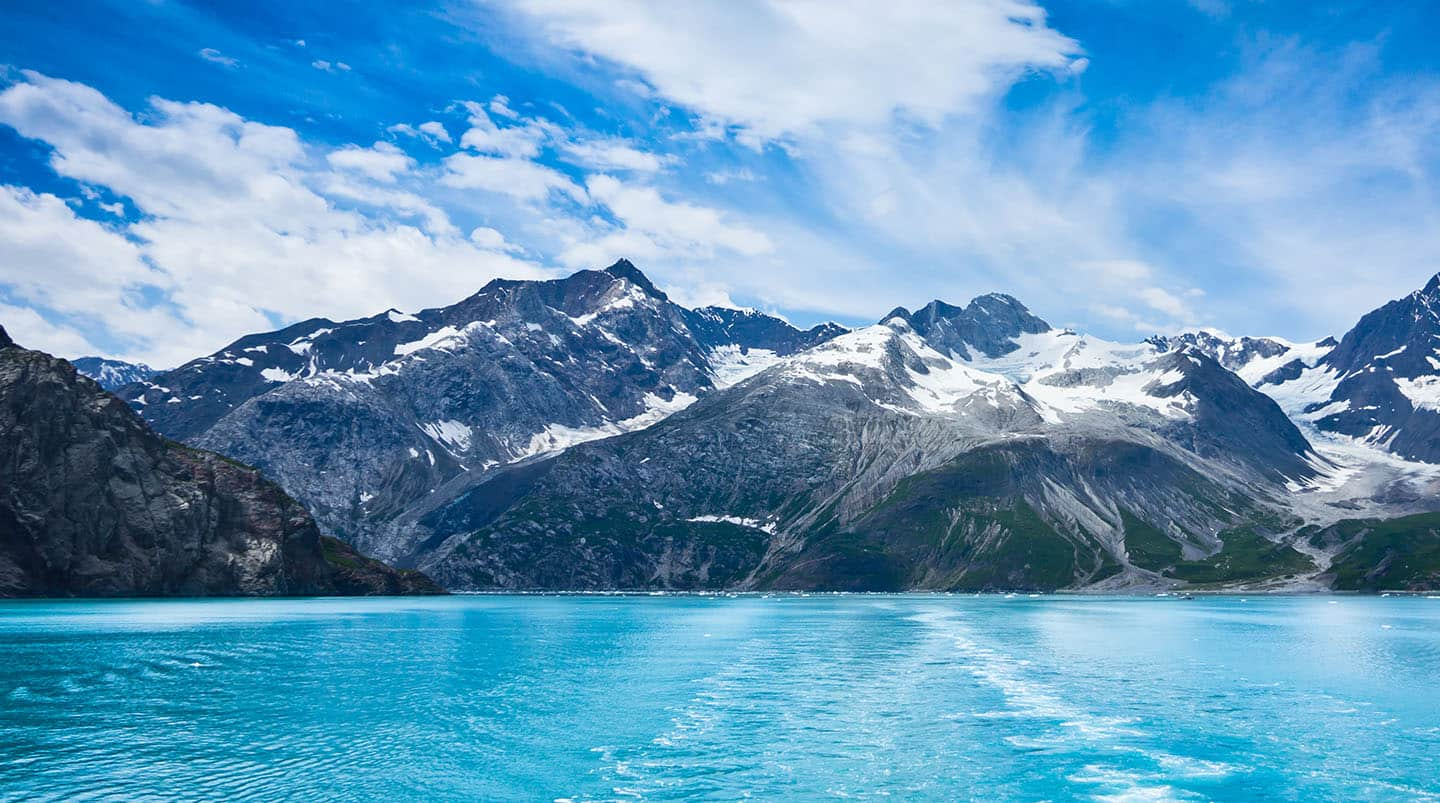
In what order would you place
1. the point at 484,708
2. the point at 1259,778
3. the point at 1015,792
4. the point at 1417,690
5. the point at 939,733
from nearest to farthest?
1. the point at 1015,792
2. the point at 1259,778
3. the point at 939,733
4. the point at 484,708
5. the point at 1417,690

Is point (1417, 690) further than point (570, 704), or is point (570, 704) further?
point (1417, 690)

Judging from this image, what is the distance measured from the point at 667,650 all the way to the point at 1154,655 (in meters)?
61.3

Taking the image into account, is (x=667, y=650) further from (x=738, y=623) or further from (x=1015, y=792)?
(x=1015, y=792)

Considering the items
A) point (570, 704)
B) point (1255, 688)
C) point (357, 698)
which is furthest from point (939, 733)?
point (357, 698)

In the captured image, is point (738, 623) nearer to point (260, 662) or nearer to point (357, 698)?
point (260, 662)

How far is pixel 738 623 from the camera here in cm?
19512

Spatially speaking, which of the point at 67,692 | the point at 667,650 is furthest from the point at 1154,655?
the point at 67,692

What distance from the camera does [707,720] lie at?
238 ft

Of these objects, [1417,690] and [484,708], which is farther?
[1417,690]

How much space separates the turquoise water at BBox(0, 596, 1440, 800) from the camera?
53.2 m

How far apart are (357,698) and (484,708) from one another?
12.0m

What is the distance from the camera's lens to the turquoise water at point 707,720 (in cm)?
5325

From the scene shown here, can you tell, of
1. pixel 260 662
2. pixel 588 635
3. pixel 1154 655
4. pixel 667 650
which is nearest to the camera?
pixel 260 662

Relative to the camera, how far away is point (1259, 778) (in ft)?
181
